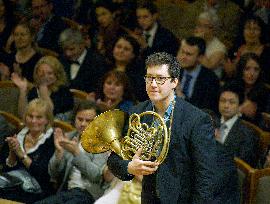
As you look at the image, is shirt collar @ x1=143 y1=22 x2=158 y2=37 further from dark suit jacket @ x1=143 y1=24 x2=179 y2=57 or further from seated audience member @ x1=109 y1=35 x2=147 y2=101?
seated audience member @ x1=109 y1=35 x2=147 y2=101

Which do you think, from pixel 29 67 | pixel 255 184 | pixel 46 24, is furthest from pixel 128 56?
pixel 255 184

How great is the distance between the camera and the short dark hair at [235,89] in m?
4.28

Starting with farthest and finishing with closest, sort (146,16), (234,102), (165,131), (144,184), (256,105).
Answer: (146,16) → (256,105) → (234,102) → (144,184) → (165,131)

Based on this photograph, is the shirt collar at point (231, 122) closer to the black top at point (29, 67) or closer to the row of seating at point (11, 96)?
the row of seating at point (11, 96)

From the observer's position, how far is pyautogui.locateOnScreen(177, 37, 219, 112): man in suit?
4.70 metres

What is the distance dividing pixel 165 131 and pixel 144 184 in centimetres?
34

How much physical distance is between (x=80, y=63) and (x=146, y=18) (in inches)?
31.7

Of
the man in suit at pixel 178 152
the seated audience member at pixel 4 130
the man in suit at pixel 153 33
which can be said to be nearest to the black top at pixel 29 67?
the man in suit at pixel 153 33

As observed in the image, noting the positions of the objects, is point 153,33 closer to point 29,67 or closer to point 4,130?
point 29,67

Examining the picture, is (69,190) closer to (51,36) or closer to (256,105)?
(256,105)

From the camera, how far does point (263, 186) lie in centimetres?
330

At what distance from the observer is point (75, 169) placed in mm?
3725

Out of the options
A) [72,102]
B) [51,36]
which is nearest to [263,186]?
[72,102]

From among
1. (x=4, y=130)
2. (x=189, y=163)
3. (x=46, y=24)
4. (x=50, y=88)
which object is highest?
(x=46, y=24)
